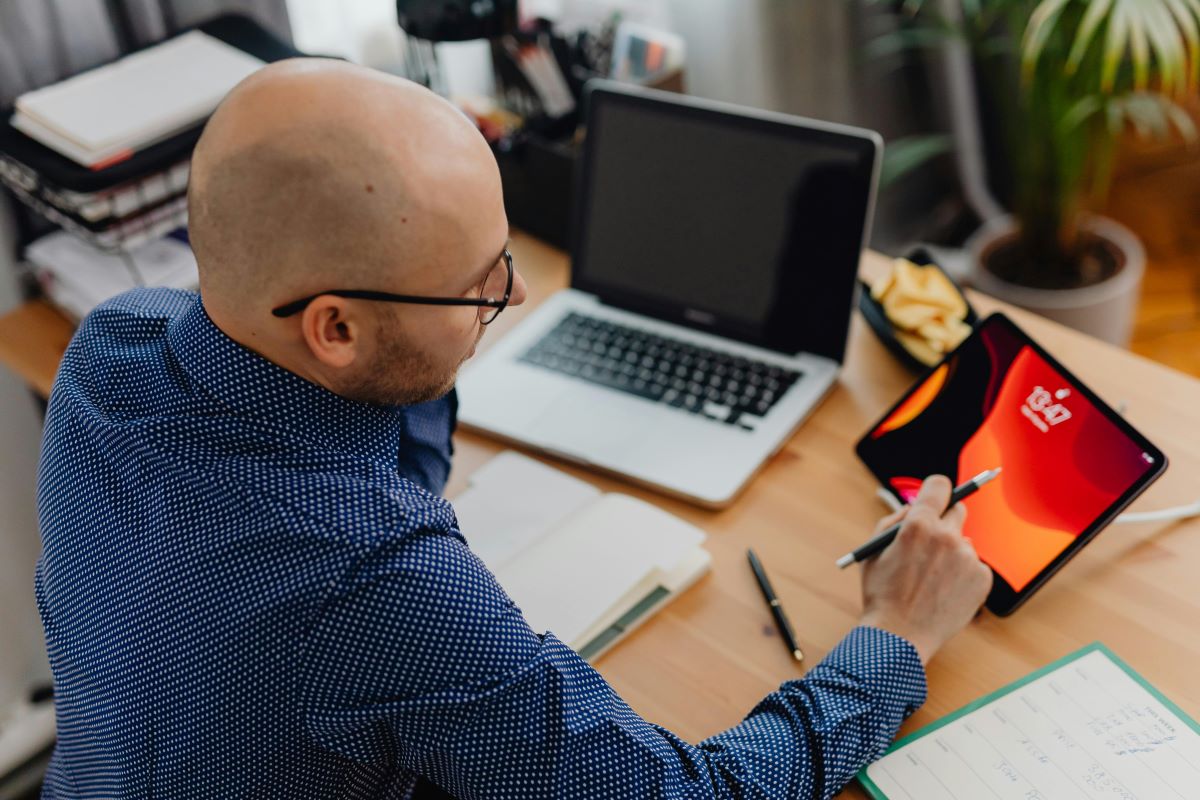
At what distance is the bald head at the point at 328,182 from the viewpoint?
0.72m

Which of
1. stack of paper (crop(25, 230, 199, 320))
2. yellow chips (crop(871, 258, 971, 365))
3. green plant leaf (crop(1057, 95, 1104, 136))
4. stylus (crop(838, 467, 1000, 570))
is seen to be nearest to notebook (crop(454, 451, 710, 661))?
stylus (crop(838, 467, 1000, 570))

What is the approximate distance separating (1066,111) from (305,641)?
1.59 m

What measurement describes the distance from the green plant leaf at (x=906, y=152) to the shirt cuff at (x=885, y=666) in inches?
54.9

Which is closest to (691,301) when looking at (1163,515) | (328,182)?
(1163,515)

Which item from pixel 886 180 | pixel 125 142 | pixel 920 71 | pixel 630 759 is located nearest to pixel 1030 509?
pixel 630 759

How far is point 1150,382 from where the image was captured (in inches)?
46.2

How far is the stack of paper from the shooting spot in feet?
4.50

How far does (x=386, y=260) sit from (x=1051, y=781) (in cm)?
63

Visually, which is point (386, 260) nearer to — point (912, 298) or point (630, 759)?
point (630, 759)

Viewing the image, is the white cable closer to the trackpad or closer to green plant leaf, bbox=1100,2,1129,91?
the trackpad

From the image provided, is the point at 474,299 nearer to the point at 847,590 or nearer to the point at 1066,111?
the point at 847,590

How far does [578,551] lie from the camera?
42.0 inches

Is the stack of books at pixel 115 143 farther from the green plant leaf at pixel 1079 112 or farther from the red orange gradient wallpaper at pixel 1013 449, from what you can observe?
the green plant leaf at pixel 1079 112

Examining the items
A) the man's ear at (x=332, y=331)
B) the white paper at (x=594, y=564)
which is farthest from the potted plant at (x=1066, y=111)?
the man's ear at (x=332, y=331)
